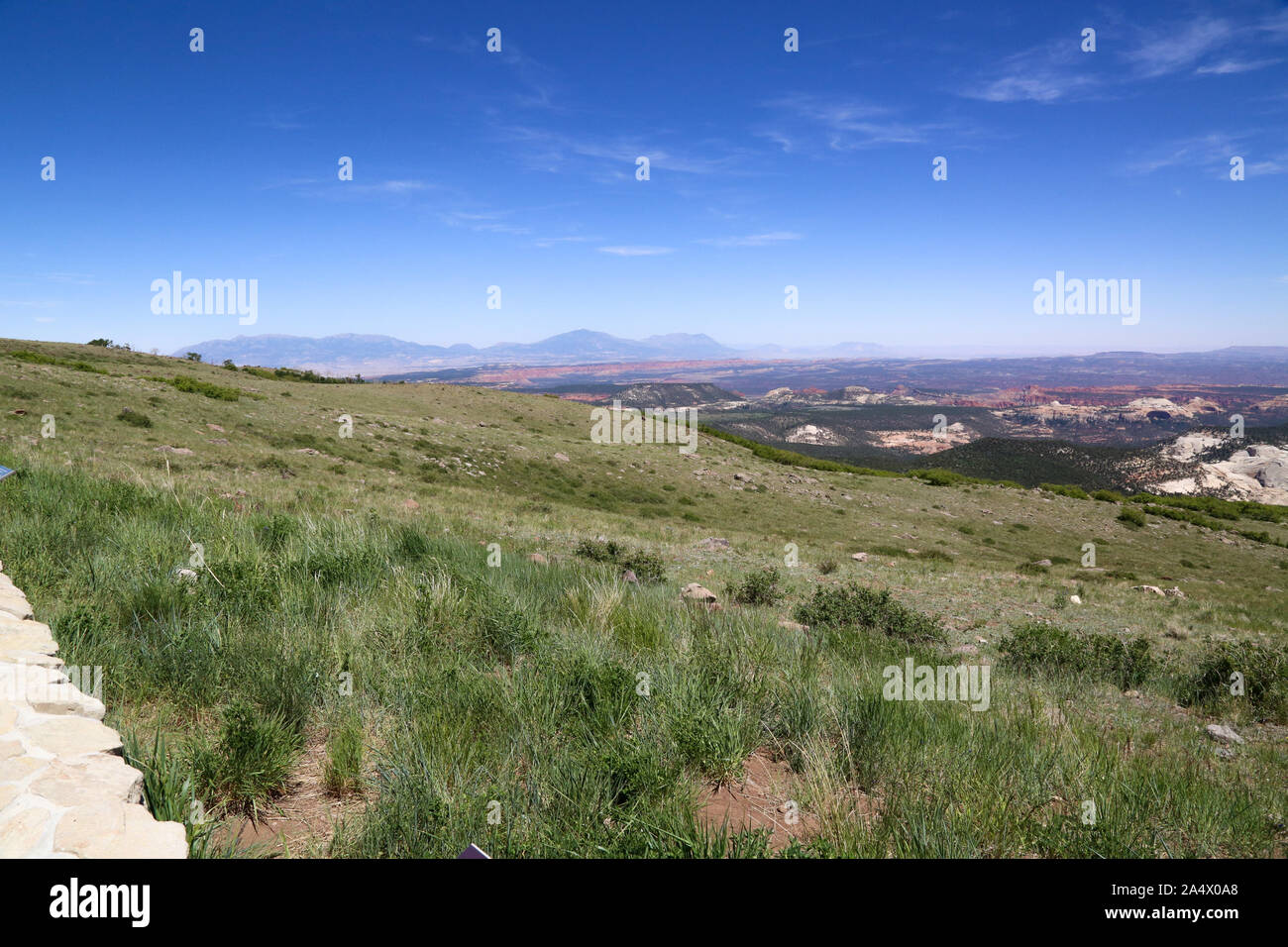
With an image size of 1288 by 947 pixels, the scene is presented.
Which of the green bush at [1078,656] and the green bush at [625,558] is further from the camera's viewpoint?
the green bush at [625,558]

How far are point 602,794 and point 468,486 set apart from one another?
2485cm

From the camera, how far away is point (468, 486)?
2655 cm

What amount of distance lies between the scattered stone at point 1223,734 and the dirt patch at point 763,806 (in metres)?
4.92

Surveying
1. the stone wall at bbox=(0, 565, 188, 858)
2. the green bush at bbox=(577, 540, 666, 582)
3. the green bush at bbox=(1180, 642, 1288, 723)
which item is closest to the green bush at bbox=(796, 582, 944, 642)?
the green bush at bbox=(577, 540, 666, 582)

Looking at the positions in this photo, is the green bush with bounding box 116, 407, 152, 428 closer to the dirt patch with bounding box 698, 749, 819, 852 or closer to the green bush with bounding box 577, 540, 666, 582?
the green bush with bounding box 577, 540, 666, 582

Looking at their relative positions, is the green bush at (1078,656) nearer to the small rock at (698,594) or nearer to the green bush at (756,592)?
the green bush at (756,592)

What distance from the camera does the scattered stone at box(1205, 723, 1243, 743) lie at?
5.48 m

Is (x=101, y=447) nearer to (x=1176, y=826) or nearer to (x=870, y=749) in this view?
(x=870, y=749)

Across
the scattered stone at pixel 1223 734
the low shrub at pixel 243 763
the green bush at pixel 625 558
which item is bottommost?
the scattered stone at pixel 1223 734

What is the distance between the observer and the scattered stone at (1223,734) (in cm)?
548

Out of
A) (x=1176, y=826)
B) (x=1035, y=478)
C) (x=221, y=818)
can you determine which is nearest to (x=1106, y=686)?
(x=1176, y=826)

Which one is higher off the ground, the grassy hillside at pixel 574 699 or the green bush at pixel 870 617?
the grassy hillside at pixel 574 699

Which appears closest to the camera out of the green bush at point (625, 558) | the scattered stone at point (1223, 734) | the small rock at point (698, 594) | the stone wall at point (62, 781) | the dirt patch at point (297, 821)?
the stone wall at point (62, 781)

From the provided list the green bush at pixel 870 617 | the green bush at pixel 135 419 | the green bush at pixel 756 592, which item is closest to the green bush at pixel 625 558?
the green bush at pixel 756 592
